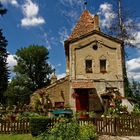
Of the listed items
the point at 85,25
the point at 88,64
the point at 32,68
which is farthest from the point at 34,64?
the point at 88,64

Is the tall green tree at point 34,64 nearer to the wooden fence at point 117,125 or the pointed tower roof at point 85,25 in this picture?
the pointed tower roof at point 85,25

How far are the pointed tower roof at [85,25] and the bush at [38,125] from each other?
14098mm

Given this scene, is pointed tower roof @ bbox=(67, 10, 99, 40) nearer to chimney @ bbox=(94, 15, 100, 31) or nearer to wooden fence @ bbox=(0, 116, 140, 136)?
chimney @ bbox=(94, 15, 100, 31)

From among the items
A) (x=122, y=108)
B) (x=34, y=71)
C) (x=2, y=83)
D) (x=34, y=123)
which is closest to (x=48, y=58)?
(x=34, y=71)

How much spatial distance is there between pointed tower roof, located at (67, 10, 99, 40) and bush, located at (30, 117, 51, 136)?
14.1 metres

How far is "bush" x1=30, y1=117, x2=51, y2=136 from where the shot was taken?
17.1 meters

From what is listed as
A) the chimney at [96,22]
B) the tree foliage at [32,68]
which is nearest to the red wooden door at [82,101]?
the chimney at [96,22]

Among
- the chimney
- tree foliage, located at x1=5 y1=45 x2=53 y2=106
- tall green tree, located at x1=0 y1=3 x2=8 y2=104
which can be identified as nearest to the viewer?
the chimney

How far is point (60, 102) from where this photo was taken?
91.7 feet

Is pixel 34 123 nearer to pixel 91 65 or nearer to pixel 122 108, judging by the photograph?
pixel 122 108

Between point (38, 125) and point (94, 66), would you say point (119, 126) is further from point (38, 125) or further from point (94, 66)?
point (94, 66)

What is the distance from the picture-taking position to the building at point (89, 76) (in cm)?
2777

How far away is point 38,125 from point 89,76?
12.3 meters

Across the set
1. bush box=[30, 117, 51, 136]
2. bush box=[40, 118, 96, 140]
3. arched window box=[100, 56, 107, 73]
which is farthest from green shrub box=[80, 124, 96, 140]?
arched window box=[100, 56, 107, 73]
